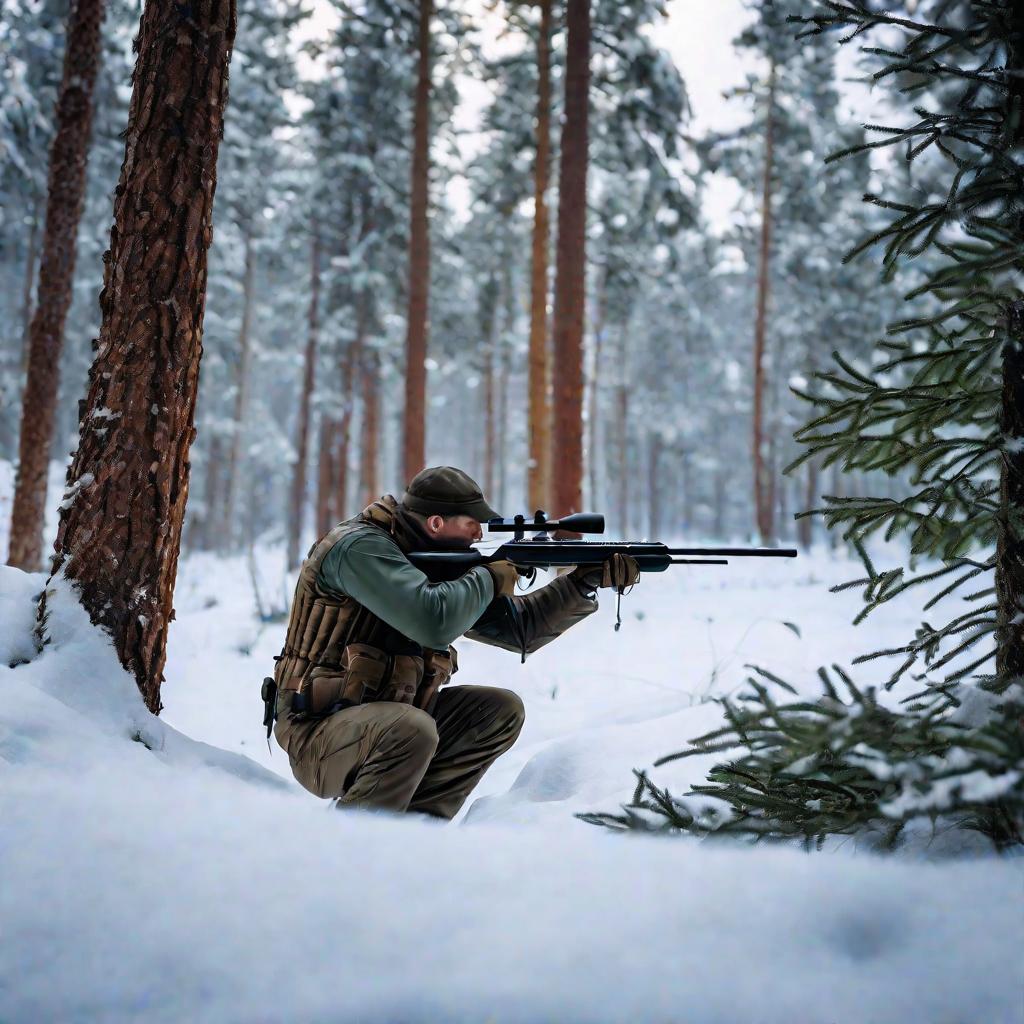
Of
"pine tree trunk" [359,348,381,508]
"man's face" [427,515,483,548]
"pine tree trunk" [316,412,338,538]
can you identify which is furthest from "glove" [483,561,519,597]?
"pine tree trunk" [316,412,338,538]

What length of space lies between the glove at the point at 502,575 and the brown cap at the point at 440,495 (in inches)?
10.7

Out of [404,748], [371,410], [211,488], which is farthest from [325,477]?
[404,748]

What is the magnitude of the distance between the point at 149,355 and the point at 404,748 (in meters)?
2.02

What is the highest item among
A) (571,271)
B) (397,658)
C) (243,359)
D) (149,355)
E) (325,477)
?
(243,359)

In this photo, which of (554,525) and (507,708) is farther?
(507,708)

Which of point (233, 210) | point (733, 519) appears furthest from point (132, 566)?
point (733, 519)

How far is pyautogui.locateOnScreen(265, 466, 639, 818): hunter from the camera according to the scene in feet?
10.7

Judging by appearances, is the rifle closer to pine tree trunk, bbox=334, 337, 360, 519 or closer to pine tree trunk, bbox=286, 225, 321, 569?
pine tree trunk, bbox=286, 225, 321, 569

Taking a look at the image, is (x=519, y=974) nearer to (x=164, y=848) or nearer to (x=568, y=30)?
(x=164, y=848)

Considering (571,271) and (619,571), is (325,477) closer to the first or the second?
(571,271)

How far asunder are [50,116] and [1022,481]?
16.1 m

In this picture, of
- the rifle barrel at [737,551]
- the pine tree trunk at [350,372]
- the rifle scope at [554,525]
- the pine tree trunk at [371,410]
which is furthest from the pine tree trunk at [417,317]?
the rifle barrel at [737,551]

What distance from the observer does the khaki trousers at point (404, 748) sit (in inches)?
128

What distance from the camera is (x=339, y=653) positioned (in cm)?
350
